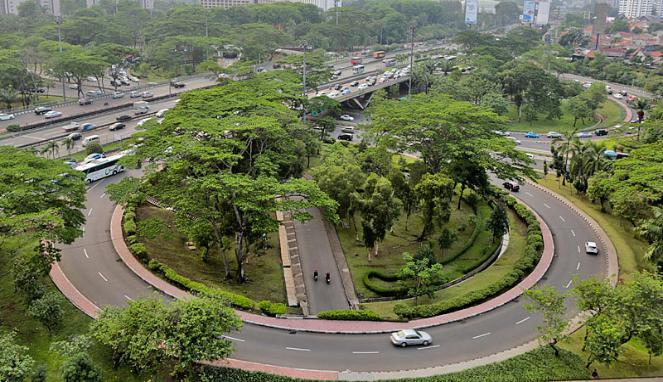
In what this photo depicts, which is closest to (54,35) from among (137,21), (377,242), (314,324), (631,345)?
(137,21)

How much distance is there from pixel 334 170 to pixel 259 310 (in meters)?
18.3

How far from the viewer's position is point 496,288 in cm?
4250

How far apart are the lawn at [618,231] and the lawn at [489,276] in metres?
8.07

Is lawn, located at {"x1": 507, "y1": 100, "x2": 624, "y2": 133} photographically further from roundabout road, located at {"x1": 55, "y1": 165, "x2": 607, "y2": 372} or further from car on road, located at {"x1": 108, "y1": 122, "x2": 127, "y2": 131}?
car on road, located at {"x1": 108, "y1": 122, "x2": 127, "y2": 131}

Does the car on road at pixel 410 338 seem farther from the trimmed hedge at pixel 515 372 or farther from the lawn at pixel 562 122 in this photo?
the lawn at pixel 562 122

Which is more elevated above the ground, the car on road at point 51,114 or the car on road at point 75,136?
the car on road at point 51,114

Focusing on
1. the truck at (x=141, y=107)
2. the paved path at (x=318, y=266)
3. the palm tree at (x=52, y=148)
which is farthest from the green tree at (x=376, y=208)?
the truck at (x=141, y=107)

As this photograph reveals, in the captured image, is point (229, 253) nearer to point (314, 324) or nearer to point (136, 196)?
point (136, 196)

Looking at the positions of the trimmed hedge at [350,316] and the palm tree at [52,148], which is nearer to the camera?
the trimmed hedge at [350,316]

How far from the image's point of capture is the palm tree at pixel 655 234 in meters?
43.4

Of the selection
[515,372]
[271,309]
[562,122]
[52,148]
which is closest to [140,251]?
[271,309]

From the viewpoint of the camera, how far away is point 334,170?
52.9m

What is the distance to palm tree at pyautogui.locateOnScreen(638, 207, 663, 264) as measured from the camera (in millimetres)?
43406

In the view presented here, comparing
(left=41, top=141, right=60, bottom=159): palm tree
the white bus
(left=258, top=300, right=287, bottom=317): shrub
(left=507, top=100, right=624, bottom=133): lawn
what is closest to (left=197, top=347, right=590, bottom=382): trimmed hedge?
(left=258, top=300, right=287, bottom=317): shrub
